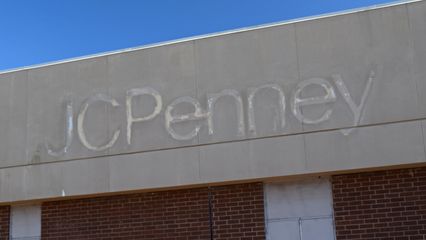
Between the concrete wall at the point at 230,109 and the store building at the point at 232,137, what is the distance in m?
0.02

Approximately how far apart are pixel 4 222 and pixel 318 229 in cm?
676

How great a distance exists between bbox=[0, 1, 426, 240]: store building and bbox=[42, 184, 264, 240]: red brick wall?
0.02 meters

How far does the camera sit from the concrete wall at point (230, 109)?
1176cm

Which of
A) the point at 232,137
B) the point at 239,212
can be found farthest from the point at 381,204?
the point at 232,137

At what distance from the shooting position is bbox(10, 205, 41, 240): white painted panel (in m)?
14.2

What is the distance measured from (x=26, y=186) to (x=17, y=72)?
258cm

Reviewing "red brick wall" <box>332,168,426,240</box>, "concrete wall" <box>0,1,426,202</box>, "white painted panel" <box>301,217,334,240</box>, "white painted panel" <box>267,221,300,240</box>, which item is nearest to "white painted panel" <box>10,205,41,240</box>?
"concrete wall" <box>0,1,426,202</box>

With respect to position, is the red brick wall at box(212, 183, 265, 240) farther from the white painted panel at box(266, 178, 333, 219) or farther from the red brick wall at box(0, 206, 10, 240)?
the red brick wall at box(0, 206, 10, 240)

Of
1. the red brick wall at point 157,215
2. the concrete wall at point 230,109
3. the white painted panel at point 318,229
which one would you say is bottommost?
the white painted panel at point 318,229

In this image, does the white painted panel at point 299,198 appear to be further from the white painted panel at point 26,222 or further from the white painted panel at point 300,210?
the white painted panel at point 26,222

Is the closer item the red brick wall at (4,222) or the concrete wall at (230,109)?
the concrete wall at (230,109)

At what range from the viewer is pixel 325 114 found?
12.1 meters

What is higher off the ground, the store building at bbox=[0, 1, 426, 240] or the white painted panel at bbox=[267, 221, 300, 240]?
the store building at bbox=[0, 1, 426, 240]

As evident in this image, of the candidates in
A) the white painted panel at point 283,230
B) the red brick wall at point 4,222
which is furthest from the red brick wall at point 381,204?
the red brick wall at point 4,222
